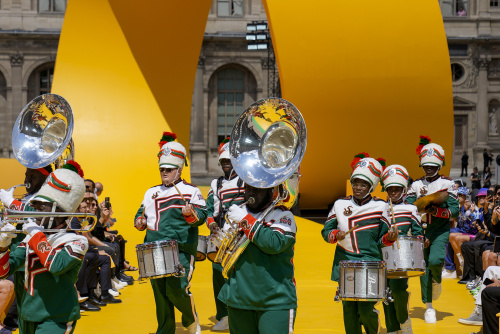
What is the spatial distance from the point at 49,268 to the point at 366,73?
32.4 feet

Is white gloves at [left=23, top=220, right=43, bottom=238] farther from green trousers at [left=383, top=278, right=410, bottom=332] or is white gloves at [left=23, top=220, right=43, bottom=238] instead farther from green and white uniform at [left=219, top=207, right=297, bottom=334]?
green trousers at [left=383, top=278, right=410, bottom=332]

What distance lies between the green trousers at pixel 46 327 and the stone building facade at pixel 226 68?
35.6m

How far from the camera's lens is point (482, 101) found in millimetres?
44125

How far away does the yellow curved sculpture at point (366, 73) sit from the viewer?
45.1 ft

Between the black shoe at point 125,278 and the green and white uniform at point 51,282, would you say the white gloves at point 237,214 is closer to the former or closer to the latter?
the green and white uniform at point 51,282

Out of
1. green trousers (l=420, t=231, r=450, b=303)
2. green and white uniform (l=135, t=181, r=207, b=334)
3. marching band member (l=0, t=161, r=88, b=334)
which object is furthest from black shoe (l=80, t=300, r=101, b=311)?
marching band member (l=0, t=161, r=88, b=334)

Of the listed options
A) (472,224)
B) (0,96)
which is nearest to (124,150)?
(472,224)

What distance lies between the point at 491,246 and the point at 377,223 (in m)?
5.20

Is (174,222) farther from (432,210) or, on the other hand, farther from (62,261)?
(432,210)

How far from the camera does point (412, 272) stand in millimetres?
7754

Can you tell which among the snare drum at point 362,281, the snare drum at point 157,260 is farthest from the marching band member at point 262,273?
the snare drum at point 157,260

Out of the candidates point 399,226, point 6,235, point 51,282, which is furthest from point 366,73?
point 6,235

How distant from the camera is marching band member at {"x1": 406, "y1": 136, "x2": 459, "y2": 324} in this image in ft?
30.9

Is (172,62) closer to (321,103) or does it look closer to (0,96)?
(321,103)
